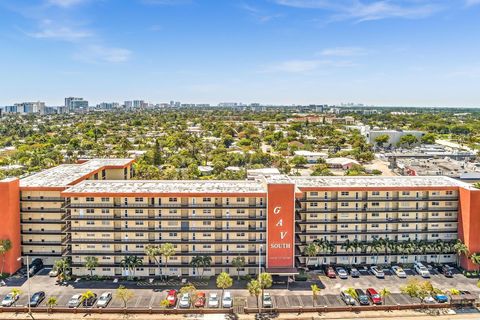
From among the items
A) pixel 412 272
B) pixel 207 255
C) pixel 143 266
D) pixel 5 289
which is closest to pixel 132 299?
pixel 143 266

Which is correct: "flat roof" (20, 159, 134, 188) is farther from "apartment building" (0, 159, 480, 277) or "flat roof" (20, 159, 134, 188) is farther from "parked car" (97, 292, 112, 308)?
"parked car" (97, 292, 112, 308)

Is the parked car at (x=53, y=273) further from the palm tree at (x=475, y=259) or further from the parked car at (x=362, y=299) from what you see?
the palm tree at (x=475, y=259)

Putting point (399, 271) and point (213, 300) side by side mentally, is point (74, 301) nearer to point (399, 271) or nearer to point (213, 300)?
point (213, 300)

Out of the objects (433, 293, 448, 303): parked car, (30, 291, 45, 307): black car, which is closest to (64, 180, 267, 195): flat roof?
(30, 291, 45, 307): black car

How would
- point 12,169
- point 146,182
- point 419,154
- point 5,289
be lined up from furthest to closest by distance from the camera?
1. point 419,154
2. point 12,169
3. point 146,182
4. point 5,289

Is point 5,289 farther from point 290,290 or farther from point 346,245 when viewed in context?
point 346,245

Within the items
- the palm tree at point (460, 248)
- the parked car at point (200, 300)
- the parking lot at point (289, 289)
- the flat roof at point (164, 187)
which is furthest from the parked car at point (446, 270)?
the parked car at point (200, 300)
